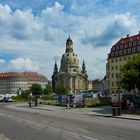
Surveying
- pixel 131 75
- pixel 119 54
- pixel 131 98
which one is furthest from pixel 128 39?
pixel 131 75

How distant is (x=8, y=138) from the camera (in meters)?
18.7

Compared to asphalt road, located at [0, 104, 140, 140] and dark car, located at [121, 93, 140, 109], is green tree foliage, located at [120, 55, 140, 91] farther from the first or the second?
asphalt road, located at [0, 104, 140, 140]

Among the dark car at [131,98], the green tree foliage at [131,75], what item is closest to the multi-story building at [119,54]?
the dark car at [131,98]

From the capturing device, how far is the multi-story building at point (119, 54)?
130m

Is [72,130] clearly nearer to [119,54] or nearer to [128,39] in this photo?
[128,39]

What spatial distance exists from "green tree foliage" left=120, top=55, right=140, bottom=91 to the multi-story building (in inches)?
3104

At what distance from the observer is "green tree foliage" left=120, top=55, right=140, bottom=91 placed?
4659 centimetres

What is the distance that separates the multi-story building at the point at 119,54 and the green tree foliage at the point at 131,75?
78853 millimetres

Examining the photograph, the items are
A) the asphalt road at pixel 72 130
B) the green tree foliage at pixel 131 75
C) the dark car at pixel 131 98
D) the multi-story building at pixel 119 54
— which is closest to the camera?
the asphalt road at pixel 72 130

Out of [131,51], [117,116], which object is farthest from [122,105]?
[131,51]

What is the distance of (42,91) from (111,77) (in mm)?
62304

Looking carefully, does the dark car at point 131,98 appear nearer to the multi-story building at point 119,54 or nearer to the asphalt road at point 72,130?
the asphalt road at point 72,130

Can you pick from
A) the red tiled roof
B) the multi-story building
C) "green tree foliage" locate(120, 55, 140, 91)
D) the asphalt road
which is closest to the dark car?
"green tree foliage" locate(120, 55, 140, 91)

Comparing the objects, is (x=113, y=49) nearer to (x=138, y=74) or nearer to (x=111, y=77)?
(x=111, y=77)
